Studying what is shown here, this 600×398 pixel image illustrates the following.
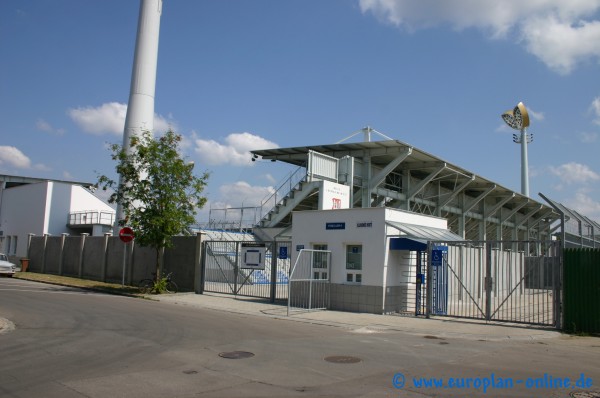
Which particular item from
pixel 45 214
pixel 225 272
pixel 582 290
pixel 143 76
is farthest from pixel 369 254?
pixel 45 214

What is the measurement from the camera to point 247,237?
35.6m

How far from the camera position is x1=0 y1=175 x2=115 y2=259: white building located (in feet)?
145

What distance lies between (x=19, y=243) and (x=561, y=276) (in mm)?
44441

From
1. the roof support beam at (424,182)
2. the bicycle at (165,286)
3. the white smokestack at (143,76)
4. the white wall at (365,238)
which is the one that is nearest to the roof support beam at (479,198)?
the roof support beam at (424,182)

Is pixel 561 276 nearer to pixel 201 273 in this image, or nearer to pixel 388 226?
pixel 388 226

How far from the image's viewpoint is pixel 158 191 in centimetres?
2262

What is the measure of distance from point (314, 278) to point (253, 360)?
32.0ft

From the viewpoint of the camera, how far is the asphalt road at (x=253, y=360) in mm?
7207

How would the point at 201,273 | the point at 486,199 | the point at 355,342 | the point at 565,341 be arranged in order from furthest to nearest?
the point at 486,199
the point at 201,273
the point at 565,341
the point at 355,342

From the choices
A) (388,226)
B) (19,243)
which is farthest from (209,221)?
(388,226)

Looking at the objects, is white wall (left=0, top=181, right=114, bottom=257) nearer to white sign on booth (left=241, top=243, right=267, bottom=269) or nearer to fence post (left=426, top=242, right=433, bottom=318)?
white sign on booth (left=241, top=243, right=267, bottom=269)

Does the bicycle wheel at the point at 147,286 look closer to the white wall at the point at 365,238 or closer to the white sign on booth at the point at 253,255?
the white sign on booth at the point at 253,255

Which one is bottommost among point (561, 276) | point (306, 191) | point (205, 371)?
point (205, 371)

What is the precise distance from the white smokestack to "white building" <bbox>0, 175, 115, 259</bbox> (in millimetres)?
5570
